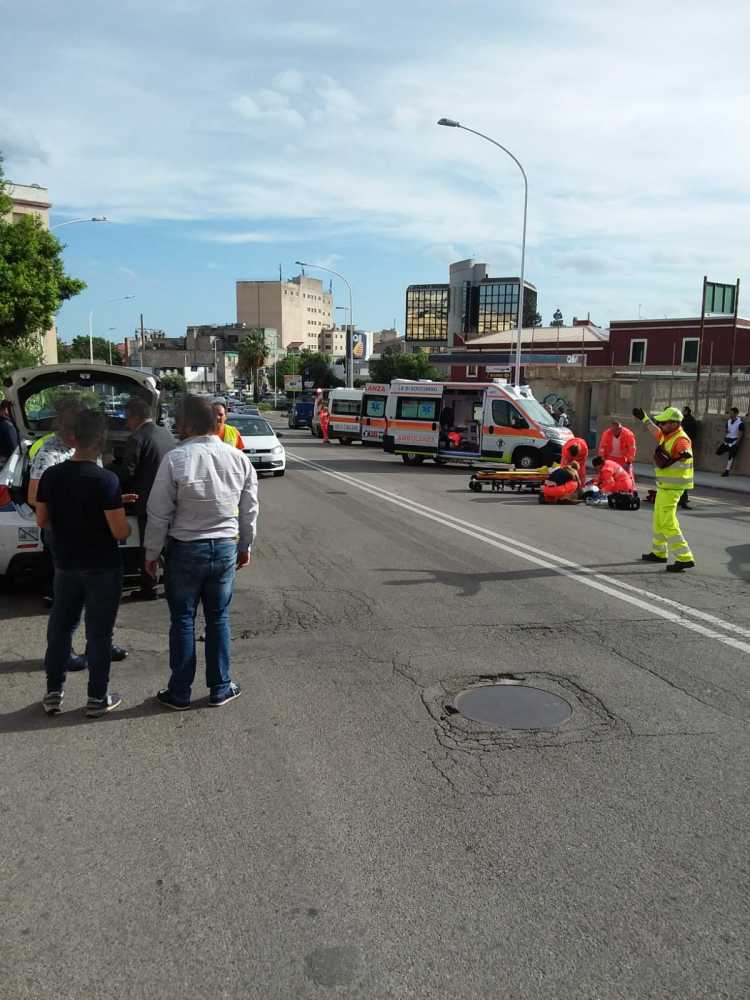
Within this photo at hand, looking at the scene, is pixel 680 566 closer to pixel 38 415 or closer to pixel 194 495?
pixel 194 495

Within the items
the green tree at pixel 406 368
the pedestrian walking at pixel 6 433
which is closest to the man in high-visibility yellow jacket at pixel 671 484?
the pedestrian walking at pixel 6 433

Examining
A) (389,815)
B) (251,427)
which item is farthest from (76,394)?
(251,427)

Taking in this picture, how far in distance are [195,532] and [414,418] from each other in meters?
20.5

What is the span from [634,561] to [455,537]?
252cm

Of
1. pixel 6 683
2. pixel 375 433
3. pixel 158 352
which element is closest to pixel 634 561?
pixel 6 683

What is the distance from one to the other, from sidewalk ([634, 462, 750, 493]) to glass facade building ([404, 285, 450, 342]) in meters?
141

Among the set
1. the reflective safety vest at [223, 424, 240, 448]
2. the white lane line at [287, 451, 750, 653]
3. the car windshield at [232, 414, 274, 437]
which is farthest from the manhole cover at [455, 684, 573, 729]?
the car windshield at [232, 414, 274, 437]

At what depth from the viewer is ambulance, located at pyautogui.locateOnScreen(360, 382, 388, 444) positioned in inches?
1099

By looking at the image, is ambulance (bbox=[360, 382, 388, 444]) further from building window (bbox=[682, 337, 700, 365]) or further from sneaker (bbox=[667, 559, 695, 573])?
building window (bbox=[682, 337, 700, 365])

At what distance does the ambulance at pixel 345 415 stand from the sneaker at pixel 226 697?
28.8 meters

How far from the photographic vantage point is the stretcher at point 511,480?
17172mm

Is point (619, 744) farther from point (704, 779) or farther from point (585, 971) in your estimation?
point (585, 971)

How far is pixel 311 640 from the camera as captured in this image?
20.9 feet

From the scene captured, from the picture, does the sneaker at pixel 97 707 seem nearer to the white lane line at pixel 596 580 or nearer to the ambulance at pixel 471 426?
the white lane line at pixel 596 580
